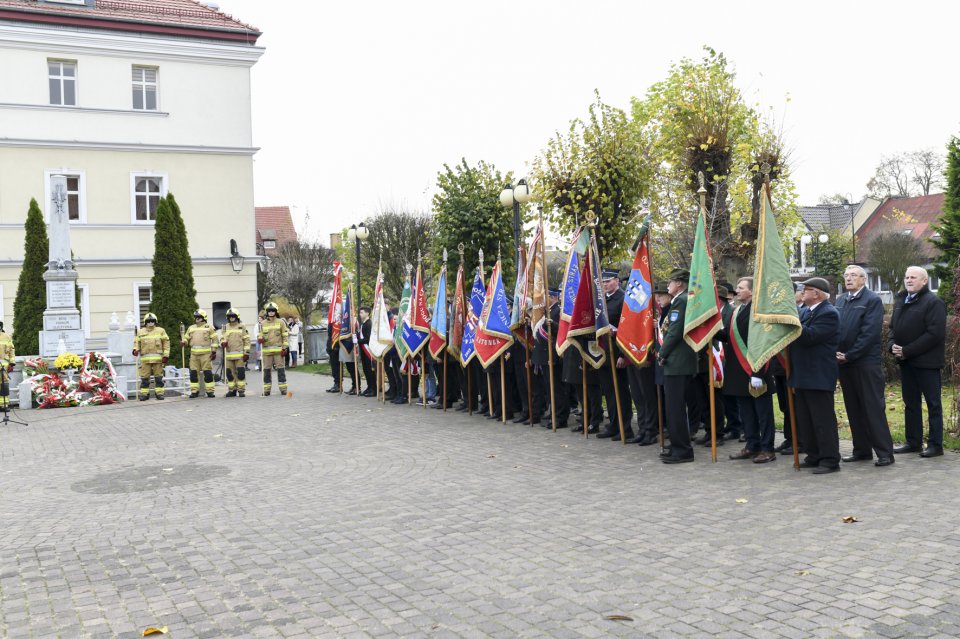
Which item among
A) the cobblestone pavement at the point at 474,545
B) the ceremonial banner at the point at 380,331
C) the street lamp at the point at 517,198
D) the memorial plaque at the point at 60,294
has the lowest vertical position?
the cobblestone pavement at the point at 474,545

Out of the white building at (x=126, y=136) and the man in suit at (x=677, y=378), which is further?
the white building at (x=126, y=136)

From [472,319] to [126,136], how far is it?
63.2 ft

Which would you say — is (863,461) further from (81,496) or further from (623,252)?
(623,252)

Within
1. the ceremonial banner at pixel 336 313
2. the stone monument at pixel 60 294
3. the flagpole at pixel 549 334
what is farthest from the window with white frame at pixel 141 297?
the flagpole at pixel 549 334

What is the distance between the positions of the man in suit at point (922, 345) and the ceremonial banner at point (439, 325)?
7.29m

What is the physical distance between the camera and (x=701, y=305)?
9047 mm

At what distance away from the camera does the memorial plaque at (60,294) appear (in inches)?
784

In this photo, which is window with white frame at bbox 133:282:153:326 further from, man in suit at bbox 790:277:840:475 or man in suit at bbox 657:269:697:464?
man in suit at bbox 790:277:840:475

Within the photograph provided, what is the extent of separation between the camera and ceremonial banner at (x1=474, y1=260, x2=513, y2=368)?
1278 cm

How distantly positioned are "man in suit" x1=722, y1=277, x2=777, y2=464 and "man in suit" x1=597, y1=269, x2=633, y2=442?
1657 mm

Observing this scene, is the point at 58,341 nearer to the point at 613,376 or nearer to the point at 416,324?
the point at 416,324

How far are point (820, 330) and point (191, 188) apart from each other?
2467 centimetres

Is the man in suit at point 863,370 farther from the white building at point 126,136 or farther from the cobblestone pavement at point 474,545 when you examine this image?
the white building at point 126,136

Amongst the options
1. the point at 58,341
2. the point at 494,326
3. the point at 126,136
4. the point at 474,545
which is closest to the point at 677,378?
the point at 474,545
